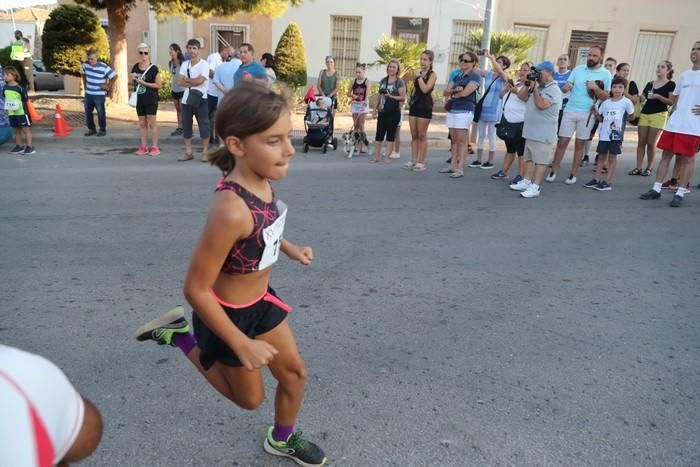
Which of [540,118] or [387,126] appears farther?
[387,126]

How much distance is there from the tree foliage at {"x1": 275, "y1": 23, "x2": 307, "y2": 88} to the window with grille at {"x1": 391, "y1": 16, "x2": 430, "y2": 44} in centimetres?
403

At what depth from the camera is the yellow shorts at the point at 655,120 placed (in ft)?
30.2

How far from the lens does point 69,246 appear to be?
16.7ft

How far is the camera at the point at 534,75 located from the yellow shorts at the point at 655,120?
2878 mm

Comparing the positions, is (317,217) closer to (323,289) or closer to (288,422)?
(323,289)

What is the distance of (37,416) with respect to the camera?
0.97 m

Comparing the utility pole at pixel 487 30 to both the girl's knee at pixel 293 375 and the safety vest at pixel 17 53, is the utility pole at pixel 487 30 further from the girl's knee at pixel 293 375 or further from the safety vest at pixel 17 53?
the girl's knee at pixel 293 375

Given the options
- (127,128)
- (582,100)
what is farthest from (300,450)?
(127,128)

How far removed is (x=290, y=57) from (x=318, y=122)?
10220 millimetres

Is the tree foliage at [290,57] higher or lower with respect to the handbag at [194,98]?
higher

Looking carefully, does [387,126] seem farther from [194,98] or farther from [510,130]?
[194,98]

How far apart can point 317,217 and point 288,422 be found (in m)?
3.97

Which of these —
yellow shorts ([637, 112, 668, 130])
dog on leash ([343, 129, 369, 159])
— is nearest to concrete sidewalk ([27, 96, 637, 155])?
dog on leash ([343, 129, 369, 159])

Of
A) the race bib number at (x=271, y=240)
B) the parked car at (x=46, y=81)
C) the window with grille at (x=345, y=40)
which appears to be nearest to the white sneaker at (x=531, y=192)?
the race bib number at (x=271, y=240)
